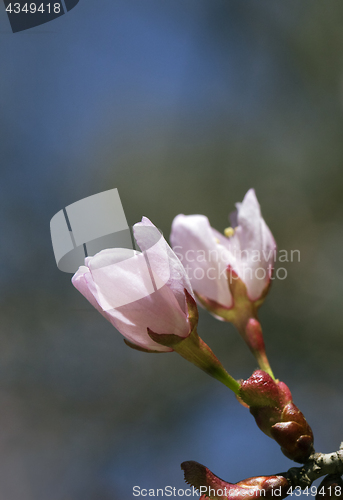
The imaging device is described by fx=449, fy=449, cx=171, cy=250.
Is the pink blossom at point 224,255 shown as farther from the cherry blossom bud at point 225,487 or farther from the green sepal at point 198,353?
the cherry blossom bud at point 225,487

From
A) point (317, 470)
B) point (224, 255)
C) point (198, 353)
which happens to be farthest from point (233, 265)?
point (317, 470)

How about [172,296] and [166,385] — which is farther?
[166,385]

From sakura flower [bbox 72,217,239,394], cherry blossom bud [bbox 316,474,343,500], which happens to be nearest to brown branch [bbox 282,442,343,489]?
cherry blossom bud [bbox 316,474,343,500]

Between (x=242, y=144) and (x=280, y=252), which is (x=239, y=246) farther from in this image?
(x=242, y=144)

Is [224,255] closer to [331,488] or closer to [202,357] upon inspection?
[202,357]

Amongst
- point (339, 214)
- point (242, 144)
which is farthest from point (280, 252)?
point (242, 144)

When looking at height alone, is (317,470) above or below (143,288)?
below
